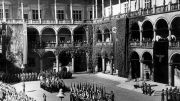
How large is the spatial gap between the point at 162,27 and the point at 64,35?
21.1 metres

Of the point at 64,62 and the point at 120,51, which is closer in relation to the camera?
the point at 120,51

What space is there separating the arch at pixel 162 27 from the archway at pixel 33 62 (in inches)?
925

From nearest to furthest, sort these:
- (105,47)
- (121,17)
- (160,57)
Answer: (160,57) < (121,17) < (105,47)

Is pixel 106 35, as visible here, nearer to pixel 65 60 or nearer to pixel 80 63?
pixel 80 63

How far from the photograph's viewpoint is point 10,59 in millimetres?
51688

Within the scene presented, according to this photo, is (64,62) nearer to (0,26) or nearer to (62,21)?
(62,21)

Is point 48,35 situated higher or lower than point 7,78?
higher

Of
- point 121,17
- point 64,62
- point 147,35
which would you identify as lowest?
point 64,62

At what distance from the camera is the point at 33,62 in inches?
2159

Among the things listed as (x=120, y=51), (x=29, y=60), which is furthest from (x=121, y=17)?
(x=29, y=60)

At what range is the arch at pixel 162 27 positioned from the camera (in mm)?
41344

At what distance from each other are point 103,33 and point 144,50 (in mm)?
11655

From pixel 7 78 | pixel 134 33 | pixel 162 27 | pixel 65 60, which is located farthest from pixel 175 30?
pixel 7 78

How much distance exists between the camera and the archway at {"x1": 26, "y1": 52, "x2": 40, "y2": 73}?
178 ft
